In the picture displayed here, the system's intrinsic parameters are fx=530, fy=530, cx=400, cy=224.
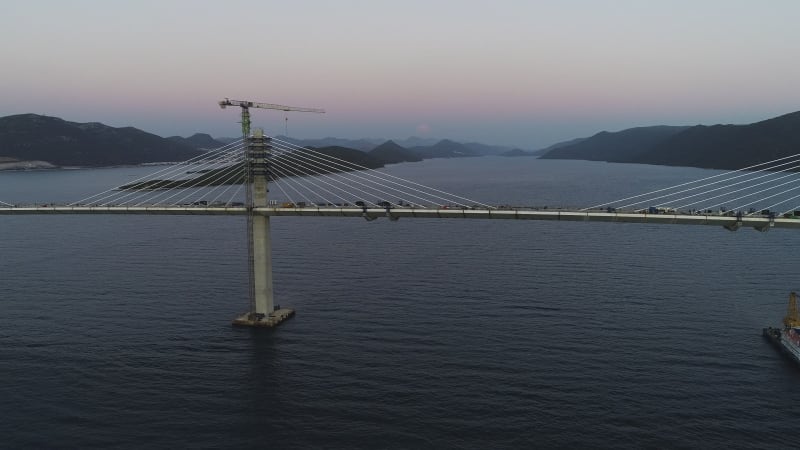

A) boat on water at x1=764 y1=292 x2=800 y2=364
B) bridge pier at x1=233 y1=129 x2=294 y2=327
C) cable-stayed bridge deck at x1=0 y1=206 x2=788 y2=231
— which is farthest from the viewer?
bridge pier at x1=233 y1=129 x2=294 y2=327

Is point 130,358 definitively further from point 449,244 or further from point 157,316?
point 449,244

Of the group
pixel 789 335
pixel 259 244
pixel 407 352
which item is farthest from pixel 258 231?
pixel 789 335

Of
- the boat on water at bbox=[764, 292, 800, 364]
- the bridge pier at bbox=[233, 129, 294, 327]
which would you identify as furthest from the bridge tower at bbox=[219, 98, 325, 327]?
the boat on water at bbox=[764, 292, 800, 364]

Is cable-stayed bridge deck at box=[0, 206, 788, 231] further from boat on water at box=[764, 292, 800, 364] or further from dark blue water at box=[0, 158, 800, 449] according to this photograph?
dark blue water at box=[0, 158, 800, 449]

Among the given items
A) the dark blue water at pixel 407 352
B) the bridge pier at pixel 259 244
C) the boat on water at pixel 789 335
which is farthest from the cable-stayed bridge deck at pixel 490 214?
the dark blue water at pixel 407 352

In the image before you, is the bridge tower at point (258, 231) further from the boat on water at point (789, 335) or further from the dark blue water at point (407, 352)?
the boat on water at point (789, 335)

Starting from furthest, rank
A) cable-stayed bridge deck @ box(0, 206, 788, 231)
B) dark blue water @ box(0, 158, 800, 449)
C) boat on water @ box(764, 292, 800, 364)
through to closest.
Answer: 1. cable-stayed bridge deck @ box(0, 206, 788, 231)
2. boat on water @ box(764, 292, 800, 364)
3. dark blue water @ box(0, 158, 800, 449)
